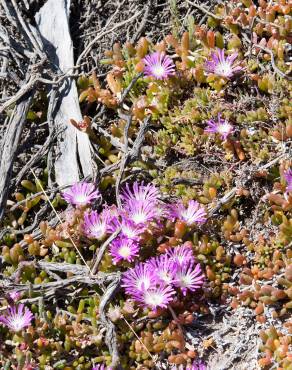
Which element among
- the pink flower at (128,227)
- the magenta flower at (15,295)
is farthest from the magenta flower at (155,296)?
the magenta flower at (15,295)

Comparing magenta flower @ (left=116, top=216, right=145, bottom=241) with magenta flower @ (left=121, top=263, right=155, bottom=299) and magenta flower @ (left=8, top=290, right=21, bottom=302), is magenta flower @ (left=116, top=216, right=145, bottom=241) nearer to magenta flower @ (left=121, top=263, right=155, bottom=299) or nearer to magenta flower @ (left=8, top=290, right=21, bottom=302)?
magenta flower @ (left=121, top=263, right=155, bottom=299)

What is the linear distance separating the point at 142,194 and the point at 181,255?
33 centimetres

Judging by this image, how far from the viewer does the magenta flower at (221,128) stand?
276 centimetres

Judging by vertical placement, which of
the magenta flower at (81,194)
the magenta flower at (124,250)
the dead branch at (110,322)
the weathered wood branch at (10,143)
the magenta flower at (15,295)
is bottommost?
the dead branch at (110,322)

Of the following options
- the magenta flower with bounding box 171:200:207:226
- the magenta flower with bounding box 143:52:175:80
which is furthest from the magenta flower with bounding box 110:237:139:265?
the magenta flower with bounding box 143:52:175:80

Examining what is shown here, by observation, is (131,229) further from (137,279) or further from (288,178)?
(288,178)

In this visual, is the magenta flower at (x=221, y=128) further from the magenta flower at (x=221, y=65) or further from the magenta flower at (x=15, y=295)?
the magenta flower at (x=15, y=295)

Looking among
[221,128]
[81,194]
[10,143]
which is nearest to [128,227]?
[81,194]

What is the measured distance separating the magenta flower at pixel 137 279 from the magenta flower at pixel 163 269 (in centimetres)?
2

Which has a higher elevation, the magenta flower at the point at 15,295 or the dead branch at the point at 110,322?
the magenta flower at the point at 15,295

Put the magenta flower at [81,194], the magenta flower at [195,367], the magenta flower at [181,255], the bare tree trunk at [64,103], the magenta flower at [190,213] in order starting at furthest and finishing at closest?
1. the bare tree trunk at [64,103]
2. the magenta flower at [81,194]
3. the magenta flower at [190,213]
4. the magenta flower at [181,255]
5. the magenta flower at [195,367]

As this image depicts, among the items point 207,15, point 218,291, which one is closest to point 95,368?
point 218,291

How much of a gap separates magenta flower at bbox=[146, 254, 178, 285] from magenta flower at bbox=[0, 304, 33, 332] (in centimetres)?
48

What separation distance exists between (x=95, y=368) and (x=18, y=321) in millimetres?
338
